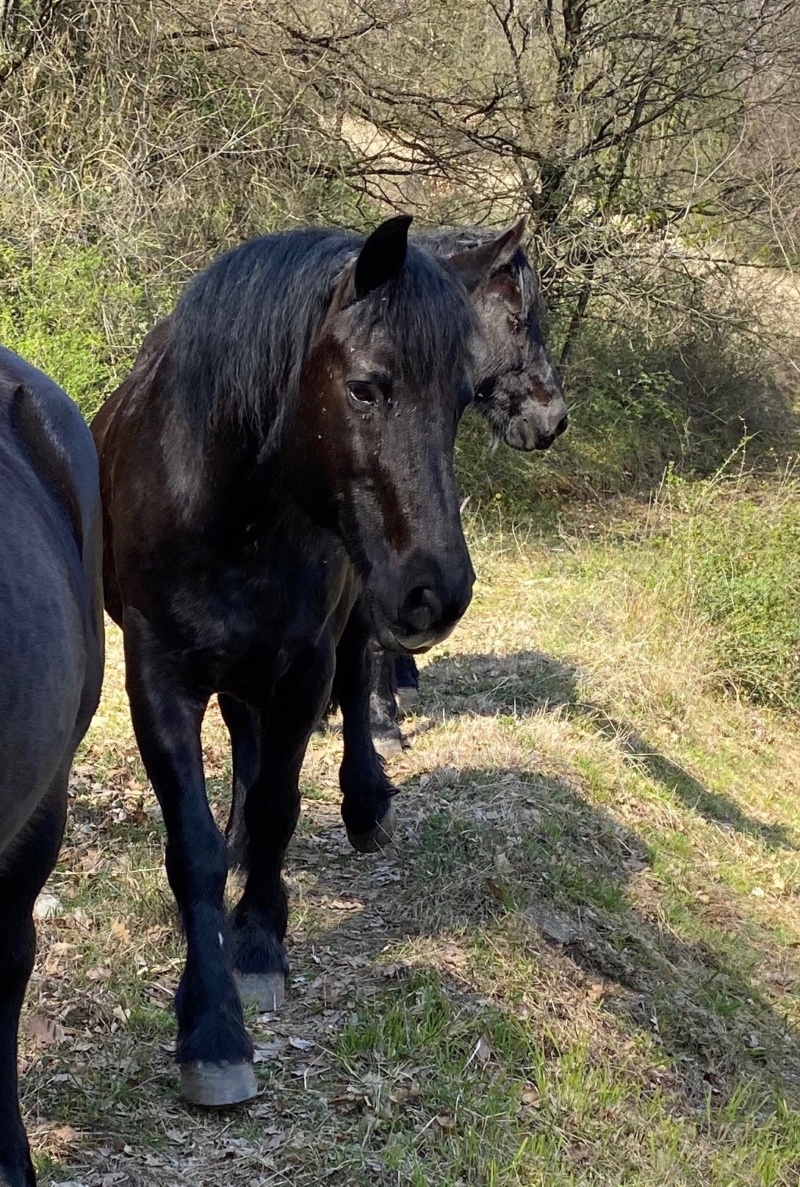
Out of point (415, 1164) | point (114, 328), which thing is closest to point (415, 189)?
point (114, 328)

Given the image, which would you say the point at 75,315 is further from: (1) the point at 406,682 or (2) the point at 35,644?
(2) the point at 35,644

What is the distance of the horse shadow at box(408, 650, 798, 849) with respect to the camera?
6.77 metres

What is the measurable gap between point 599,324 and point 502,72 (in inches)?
106

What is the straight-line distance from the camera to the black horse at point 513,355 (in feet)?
24.5

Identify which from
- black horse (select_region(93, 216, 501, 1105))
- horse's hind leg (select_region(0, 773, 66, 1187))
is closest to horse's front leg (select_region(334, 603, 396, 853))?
black horse (select_region(93, 216, 501, 1105))

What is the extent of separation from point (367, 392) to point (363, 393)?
0.01 m

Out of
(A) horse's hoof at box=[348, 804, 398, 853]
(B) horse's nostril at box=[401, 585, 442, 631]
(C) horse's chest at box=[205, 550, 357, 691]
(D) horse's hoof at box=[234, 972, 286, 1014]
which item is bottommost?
(A) horse's hoof at box=[348, 804, 398, 853]

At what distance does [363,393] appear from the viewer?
3176 mm

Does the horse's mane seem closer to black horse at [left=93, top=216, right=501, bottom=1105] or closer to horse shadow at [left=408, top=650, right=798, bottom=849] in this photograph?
black horse at [left=93, top=216, right=501, bottom=1105]

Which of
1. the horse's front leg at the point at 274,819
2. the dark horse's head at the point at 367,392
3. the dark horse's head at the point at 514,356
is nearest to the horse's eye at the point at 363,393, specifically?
the dark horse's head at the point at 367,392

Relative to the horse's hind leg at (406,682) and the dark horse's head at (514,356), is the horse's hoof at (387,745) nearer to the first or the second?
the horse's hind leg at (406,682)

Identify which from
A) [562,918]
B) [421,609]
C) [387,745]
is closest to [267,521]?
[421,609]

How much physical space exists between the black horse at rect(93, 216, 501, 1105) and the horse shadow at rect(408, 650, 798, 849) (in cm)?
289

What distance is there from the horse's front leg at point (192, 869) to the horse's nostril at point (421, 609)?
30.1 inches
